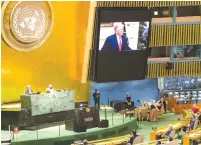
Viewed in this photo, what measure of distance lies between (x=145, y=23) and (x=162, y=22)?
1.33 meters

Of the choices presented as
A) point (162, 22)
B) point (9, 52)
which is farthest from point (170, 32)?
point (9, 52)

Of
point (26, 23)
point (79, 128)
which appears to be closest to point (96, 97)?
point (79, 128)

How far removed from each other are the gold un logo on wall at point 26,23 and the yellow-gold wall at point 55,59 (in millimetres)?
323

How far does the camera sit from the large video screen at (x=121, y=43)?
1630 centimetres

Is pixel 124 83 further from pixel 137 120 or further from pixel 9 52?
pixel 9 52

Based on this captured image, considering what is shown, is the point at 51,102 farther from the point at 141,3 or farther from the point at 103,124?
the point at 141,3

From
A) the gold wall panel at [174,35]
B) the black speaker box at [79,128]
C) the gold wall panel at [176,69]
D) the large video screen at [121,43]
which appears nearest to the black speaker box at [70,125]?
the black speaker box at [79,128]

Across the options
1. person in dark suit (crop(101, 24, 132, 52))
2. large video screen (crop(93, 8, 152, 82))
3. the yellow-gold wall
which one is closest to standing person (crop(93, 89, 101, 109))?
large video screen (crop(93, 8, 152, 82))

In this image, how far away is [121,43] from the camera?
16688 mm

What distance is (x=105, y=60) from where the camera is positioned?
16.7m

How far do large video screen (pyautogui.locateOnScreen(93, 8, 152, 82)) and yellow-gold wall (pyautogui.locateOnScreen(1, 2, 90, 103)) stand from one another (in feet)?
3.60

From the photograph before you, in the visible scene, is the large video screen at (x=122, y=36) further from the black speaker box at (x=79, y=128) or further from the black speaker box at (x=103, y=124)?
the black speaker box at (x=79, y=128)

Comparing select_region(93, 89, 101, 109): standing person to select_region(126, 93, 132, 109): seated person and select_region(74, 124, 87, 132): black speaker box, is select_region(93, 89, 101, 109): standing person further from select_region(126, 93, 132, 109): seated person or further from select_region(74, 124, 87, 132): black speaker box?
select_region(74, 124, 87, 132): black speaker box

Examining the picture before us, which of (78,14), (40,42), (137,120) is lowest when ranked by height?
(137,120)
